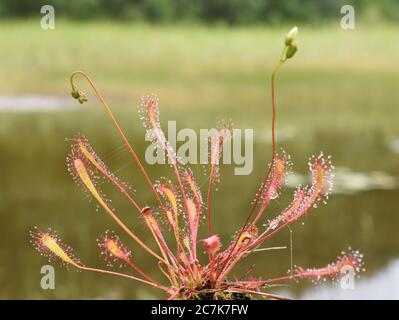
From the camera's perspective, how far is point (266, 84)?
1477 cm

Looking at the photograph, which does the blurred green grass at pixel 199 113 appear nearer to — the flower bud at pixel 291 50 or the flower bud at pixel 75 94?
the flower bud at pixel 75 94

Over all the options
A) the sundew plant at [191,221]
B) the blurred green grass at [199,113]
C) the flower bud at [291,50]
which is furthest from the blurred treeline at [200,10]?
the flower bud at [291,50]

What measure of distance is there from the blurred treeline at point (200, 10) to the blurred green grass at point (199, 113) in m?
0.88

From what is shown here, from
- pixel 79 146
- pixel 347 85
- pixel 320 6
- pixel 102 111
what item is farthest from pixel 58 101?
pixel 79 146

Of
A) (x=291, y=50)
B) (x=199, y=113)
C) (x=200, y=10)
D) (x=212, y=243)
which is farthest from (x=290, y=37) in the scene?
(x=200, y=10)

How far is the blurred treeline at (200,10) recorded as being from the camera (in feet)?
62.4

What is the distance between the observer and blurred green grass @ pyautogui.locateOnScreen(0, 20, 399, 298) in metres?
5.66

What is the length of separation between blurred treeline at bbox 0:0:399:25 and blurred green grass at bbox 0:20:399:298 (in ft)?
2.89

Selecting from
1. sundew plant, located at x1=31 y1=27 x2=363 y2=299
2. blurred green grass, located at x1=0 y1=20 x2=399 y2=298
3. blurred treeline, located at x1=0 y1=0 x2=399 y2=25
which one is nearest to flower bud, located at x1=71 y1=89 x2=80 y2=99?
sundew plant, located at x1=31 y1=27 x2=363 y2=299

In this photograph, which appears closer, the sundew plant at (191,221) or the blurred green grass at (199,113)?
the sundew plant at (191,221)

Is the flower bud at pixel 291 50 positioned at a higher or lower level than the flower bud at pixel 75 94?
higher

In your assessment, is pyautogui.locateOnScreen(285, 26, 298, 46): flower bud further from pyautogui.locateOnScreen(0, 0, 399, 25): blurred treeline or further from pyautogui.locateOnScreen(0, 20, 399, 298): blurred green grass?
pyautogui.locateOnScreen(0, 0, 399, 25): blurred treeline
